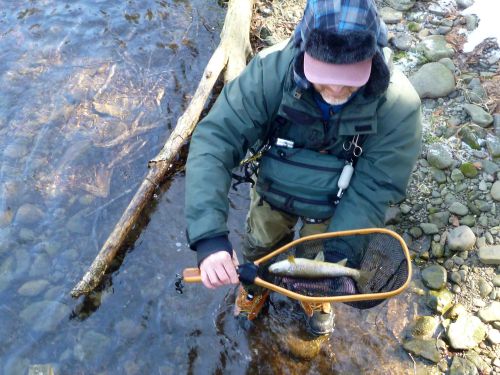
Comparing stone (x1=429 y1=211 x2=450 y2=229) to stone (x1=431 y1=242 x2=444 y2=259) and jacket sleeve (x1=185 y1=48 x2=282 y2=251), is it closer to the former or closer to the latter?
stone (x1=431 y1=242 x2=444 y2=259)

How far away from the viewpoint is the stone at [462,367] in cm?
464

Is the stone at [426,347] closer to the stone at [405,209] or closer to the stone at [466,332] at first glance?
the stone at [466,332]

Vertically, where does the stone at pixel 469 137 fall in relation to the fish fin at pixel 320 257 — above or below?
below

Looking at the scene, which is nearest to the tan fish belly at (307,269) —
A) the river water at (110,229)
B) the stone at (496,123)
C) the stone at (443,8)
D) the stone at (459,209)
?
the river water at (110,229)

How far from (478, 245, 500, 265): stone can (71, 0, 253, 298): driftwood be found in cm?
A: 334

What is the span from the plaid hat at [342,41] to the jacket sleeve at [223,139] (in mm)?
433

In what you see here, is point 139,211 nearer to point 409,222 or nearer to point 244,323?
point 244,323

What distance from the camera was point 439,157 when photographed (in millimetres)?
5766

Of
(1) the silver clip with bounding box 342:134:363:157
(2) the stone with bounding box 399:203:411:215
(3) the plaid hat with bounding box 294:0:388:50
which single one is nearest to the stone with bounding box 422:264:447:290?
(2) the stone with bounding box 399:203:411:215

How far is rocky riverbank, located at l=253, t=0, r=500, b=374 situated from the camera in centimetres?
488

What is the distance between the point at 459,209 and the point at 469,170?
0.46 m

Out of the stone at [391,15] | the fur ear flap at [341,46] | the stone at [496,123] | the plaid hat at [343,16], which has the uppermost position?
the plaid hat at [343,16]

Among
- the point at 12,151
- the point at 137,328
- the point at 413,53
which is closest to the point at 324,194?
the point at 137,328

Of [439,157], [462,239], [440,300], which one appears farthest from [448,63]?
[440,300]
